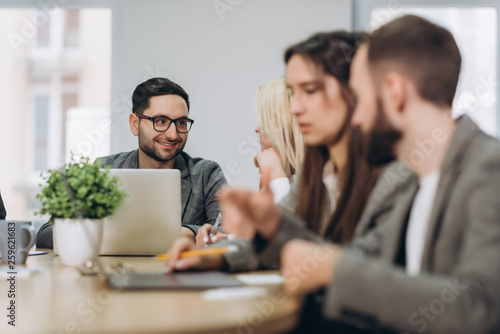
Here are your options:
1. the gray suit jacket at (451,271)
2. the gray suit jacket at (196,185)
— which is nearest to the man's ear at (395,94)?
the gray suit jacket at (451,271)

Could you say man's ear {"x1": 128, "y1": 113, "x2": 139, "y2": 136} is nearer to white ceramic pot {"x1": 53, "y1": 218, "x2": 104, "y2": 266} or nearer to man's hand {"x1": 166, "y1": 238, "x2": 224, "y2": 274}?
white ceramic pot {"x1": 53, "y1": 218, "x2": 104, "y2": 266}

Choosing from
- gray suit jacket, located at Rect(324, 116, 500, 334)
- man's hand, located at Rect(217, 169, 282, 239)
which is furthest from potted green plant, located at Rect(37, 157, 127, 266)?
gray suit jacket, located at Rect(324, 116, 500, 334)

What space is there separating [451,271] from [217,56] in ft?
11.0

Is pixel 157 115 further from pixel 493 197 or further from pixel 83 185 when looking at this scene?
pixel 493 197

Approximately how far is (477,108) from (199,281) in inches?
134

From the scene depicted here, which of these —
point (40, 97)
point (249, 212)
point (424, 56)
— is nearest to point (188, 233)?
point (249, 212)

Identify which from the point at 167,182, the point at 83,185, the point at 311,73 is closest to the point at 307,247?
the point at 311,73

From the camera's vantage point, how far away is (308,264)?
3.28ft

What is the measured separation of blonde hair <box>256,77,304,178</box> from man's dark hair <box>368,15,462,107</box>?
98cm

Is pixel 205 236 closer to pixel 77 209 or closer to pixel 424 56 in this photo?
pixel 77 209

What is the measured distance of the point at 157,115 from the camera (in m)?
3.02

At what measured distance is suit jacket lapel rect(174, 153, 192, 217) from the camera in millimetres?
2865

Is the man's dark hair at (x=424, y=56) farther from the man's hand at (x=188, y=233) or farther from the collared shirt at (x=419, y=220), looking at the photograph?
the man's hand at (x=188, y=233)

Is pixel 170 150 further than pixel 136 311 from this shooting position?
Yes
